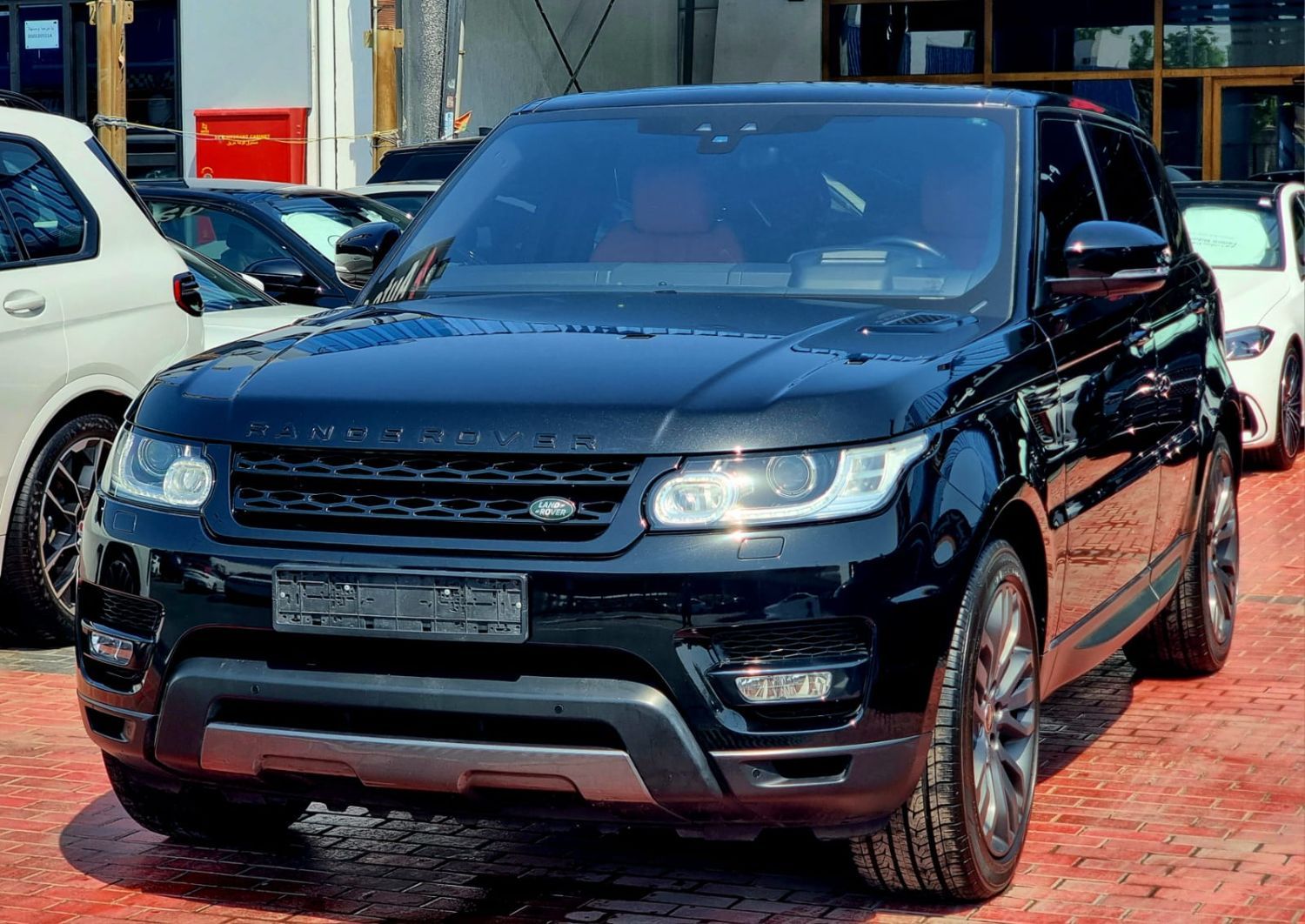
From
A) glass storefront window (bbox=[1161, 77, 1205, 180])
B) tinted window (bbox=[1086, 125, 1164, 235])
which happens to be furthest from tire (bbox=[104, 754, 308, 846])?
glass storefront window (bbox=[1161, 77, 1205, 180])

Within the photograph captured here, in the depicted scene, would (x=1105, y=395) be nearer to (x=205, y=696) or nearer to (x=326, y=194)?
(x=205, y=696)

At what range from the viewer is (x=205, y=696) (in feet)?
13.6

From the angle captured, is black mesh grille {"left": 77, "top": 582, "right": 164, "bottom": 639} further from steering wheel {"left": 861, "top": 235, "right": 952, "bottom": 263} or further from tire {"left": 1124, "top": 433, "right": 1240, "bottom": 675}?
tire {"left": 1124, "top": 433, "right": 1240, "bottom": 675}

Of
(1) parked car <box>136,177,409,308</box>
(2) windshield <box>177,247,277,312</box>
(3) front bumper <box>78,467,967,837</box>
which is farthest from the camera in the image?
(1) parked car <box>136,177,409,308</box>

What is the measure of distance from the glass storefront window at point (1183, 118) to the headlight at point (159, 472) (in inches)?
963

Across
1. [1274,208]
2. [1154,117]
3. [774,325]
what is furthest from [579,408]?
[1154,117]

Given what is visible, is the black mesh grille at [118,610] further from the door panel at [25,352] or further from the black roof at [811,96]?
the door panel at [25,352]

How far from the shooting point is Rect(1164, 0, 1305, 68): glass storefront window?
1057 inches

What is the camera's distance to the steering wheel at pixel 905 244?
5117 mm

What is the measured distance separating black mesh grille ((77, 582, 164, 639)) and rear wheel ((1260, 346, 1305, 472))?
9.64m

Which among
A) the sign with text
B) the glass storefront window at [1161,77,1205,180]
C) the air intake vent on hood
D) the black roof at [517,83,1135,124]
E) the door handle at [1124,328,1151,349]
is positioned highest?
the sign with text

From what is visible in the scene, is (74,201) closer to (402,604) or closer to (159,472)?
(159,472)

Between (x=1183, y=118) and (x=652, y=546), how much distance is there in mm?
25031

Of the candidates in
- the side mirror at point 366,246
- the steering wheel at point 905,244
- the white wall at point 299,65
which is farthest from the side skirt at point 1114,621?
the white wall at point 299,65
